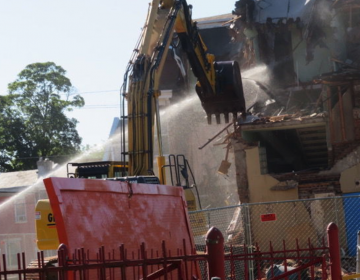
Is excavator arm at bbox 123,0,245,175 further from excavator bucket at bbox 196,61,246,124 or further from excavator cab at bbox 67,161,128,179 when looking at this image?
excavator cab at bbox 67,161,128,179

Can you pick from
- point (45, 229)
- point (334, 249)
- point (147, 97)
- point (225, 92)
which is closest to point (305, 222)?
point (225, 92)

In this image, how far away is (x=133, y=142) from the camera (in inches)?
571

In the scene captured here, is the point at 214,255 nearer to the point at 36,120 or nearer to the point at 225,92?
the point at 225,92

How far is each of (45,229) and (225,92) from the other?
6619mm

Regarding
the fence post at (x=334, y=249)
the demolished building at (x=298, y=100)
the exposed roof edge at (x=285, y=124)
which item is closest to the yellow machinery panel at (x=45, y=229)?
the fence post at (x=334, y=249)

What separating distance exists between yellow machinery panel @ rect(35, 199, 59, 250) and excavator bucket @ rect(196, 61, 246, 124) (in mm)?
6060

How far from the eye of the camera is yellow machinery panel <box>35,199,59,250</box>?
43.1 ft

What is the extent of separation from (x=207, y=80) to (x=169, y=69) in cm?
2124

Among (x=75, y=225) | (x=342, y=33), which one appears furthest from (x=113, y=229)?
(x=342, y=33)

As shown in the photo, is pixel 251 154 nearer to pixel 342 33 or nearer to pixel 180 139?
pixel 342 33

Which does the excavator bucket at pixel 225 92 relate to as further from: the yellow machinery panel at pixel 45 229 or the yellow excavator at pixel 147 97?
the yellow machinery panel at pixel 45 229

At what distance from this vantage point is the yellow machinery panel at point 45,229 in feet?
43.1

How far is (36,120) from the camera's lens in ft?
180

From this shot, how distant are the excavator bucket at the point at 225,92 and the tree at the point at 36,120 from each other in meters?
35.6
